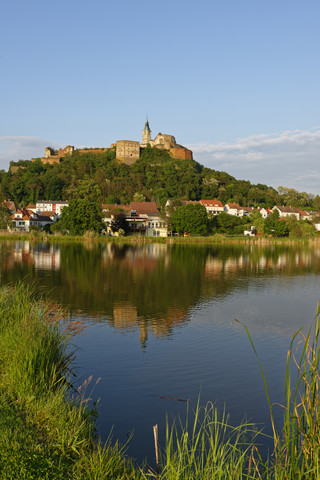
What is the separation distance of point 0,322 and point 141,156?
155958 mm

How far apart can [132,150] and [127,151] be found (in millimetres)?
2178

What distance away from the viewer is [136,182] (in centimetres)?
14438

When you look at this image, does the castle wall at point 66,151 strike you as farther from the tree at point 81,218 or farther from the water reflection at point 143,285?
the water reflection at point 143,285

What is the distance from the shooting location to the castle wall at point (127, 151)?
159m

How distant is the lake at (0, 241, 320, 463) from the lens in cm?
887

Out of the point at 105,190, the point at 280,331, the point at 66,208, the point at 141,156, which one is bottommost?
the point at 280,331

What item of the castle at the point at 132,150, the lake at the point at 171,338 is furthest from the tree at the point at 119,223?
the castle at the point at 132,150

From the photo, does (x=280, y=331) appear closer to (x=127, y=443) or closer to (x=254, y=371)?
(x=254, y=371)

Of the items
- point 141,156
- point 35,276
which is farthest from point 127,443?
point 141,156

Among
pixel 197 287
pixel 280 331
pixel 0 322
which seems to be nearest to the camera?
pixel 0 322

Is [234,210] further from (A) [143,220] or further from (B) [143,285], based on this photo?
(B) [143,285]

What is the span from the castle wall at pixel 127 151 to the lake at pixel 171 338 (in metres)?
132

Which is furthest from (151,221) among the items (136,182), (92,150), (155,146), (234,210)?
(92,150)

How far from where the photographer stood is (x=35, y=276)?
27844mm
